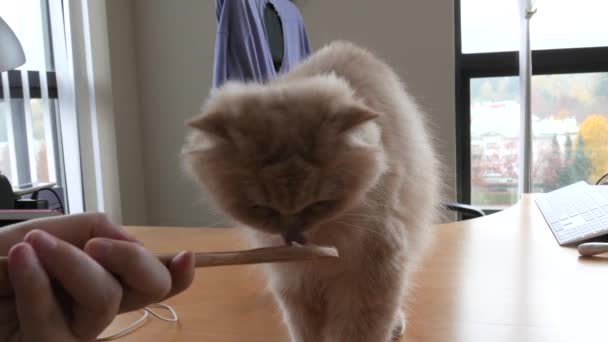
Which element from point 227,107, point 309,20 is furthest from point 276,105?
point 309,20

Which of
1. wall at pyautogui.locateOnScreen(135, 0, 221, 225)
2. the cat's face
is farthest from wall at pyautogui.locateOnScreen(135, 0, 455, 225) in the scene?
the cat's face

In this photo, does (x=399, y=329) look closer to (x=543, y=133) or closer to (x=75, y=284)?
(x=75, y=284)

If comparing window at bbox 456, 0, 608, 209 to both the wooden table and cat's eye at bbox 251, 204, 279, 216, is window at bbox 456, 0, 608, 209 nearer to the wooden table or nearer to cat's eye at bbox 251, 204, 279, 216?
the wooden table

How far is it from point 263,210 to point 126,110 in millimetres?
2700

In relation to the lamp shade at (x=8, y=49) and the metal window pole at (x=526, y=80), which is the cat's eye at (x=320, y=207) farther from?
the metal window pole at (x=526, y=80)

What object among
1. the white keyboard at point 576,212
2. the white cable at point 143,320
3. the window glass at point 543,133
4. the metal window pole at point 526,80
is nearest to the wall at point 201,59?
the window glass at point 543,133

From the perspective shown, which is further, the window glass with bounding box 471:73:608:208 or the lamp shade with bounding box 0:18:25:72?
the window glass with bounding box 471:73:608:208

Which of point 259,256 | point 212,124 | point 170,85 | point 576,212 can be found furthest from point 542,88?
point 259,256

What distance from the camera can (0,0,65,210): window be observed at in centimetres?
251

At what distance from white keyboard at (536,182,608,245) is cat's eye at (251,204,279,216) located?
1.05 m

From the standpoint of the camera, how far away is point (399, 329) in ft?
3.40

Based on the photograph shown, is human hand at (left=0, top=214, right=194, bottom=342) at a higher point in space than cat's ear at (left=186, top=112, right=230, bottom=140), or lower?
lower

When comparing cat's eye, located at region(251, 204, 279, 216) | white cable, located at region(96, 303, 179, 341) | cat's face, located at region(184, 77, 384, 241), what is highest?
cat's face, located at region(184, 77, 384, 241)

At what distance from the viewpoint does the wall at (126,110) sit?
126 inches
